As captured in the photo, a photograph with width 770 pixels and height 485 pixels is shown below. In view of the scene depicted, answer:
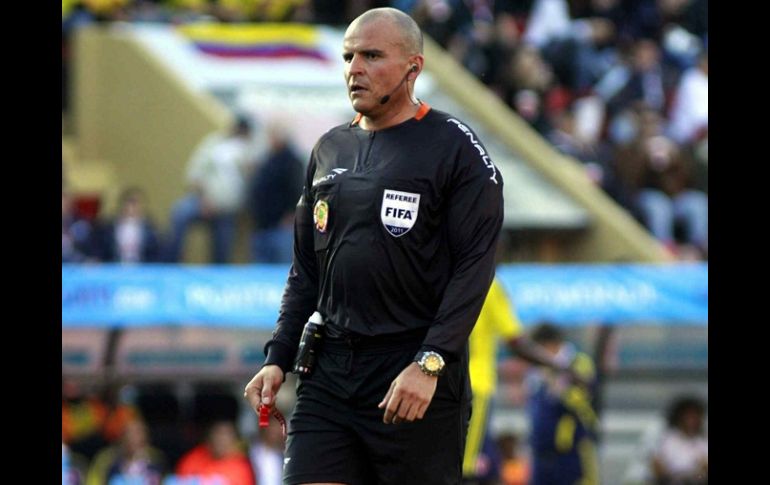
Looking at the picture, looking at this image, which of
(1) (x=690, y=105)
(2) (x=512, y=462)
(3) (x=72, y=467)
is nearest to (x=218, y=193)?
(3) (x=72, y=467)

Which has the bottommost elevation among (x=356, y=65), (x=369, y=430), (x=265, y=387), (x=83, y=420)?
(x=83, y=420)

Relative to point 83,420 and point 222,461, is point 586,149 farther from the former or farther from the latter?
point 83,420

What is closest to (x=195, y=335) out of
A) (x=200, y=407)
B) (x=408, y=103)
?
(x=200, y=407)

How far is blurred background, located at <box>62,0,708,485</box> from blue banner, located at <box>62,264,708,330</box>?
0.06 ft

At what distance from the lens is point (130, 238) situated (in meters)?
16.1

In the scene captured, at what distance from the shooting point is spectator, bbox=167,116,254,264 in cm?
1698

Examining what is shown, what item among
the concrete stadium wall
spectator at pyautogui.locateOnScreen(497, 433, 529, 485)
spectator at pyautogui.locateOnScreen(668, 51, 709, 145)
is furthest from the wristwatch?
spectator at pyautogui.locateOnScreen(668, 51, 709, 145)

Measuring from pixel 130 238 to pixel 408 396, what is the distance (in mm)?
10468

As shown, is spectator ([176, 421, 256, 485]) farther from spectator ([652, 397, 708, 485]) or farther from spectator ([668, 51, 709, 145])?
spectator ([668, 51, 709, 145])

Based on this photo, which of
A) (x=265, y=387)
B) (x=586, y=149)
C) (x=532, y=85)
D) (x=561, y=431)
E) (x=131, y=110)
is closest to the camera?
(x=265, y=387)

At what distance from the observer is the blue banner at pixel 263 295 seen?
45.1 feet
